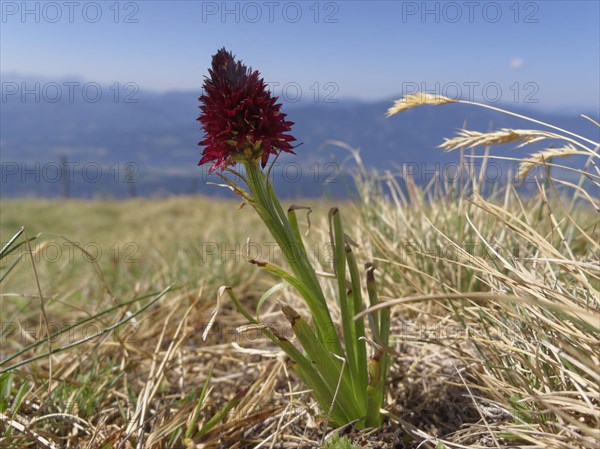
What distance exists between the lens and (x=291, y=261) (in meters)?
1.70

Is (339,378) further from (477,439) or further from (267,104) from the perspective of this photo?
(267,104)

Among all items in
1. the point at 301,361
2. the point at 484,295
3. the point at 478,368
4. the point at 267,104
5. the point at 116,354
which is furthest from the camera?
the point at 116,354

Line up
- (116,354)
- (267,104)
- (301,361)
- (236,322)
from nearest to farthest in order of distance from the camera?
1. (267,104)
2. (301,361)
3. (116,354)
4. (236,322)

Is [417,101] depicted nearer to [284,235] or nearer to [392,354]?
[284,235]

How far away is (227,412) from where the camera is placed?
2.11 metres

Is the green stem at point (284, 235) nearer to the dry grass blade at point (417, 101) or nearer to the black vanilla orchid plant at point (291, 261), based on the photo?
the black vanilla orchid plant at point (291, 261)

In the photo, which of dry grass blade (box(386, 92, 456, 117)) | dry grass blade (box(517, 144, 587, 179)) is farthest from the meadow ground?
dry grass blade (box(386, 92, 456, 117))

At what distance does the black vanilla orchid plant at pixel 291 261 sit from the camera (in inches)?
60.4

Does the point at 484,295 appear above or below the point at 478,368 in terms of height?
above

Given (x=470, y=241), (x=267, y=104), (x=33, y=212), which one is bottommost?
(x=33, y=212)

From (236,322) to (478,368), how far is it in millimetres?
1609

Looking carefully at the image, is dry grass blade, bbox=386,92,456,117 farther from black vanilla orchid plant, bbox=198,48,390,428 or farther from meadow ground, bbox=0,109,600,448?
black vanilla orchid plant, bbox=198,48,390,428

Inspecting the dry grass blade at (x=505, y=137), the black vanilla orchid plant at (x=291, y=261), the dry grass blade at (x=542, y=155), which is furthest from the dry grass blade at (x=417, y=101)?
the black vanilla orchid plant at (x=291, y=261)

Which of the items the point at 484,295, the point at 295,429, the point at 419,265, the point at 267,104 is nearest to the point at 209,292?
the point at 419,265
